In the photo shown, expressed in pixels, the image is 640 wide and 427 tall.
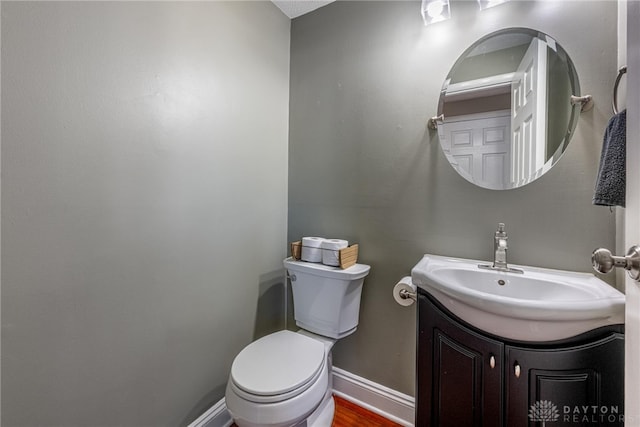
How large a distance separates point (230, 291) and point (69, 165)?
0.83 meters

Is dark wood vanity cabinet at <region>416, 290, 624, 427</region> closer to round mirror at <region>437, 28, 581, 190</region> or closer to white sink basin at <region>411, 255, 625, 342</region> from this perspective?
white sink basin at <region>411, 255, 625, 342</region>

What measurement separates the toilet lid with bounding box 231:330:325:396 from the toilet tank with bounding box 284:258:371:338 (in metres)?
0.11

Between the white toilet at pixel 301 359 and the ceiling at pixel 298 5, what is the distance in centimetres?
152

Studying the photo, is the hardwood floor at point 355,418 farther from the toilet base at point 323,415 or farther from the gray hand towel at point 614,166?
the gray hand towel at point 614,166

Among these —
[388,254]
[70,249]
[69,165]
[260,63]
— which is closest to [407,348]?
[388,254]

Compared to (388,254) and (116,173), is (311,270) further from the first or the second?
(116,173)

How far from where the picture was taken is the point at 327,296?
1324 millimetres

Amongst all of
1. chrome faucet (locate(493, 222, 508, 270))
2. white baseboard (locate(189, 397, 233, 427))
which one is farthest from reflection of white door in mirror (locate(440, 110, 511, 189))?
white baseboard (locate(189, 397, 233, 427))

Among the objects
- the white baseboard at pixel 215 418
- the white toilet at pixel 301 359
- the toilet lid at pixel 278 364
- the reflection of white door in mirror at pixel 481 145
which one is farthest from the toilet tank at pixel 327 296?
the reflection of white door in mirror at pixel 481 145

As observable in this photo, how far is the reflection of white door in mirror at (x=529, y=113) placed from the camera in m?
1.07

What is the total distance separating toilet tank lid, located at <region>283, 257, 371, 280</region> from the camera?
1270mm

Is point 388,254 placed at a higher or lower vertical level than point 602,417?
higher

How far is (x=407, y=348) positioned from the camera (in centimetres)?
133

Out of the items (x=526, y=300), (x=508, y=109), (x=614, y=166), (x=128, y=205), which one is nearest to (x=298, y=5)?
(x=508, y=109)
